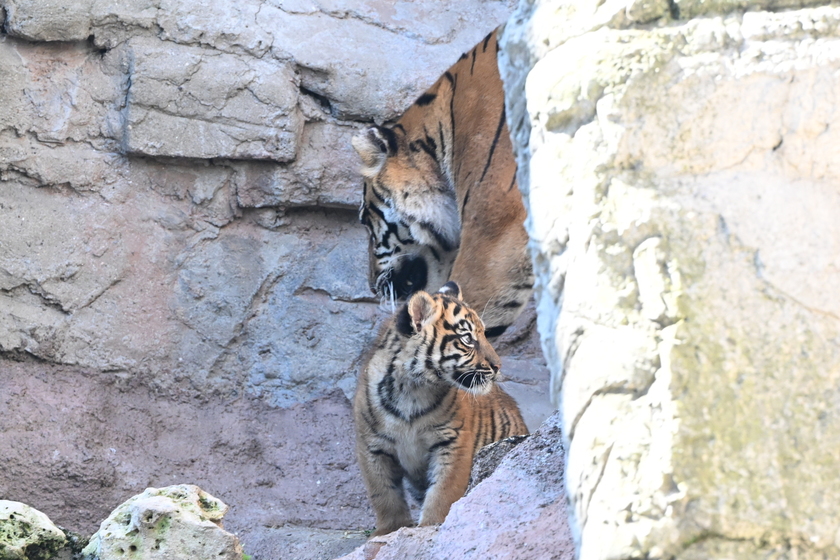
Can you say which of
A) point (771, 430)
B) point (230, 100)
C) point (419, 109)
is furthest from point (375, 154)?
point (771, 430)

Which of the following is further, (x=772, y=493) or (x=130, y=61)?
(x=130, y=61)

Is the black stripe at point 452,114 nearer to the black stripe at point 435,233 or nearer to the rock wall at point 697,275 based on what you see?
the black stripe at point 435,233

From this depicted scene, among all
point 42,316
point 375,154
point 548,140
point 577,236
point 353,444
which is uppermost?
point 548,140

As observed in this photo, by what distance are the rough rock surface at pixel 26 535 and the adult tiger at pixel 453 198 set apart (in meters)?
2.20

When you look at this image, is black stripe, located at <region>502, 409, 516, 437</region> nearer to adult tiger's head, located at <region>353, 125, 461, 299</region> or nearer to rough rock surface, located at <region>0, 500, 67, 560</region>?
adult tiger's head, located at <region>353, 125, 461, 299</region>

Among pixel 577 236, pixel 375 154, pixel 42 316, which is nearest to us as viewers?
pixel 577 236

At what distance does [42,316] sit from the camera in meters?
5.49

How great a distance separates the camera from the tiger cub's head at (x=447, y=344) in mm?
4246

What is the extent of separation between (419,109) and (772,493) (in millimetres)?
4052

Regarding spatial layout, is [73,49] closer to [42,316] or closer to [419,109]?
[42,316]

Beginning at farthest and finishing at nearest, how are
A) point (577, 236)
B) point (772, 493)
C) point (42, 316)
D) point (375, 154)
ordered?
point (42, 316) → point (375, 154) → point (577, 236) → point (772, 493)

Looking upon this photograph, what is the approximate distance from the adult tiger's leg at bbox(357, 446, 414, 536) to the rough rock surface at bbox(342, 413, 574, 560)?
1390 mm

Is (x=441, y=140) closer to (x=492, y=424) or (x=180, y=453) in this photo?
(x=492, y=424)

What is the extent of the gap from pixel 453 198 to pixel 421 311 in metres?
0.92
